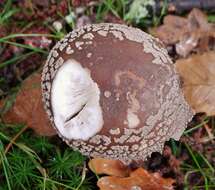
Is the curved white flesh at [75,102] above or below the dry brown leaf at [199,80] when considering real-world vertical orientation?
above

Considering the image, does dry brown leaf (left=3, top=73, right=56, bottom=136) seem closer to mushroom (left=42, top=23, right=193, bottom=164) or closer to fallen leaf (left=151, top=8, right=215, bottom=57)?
mushroom (left=42, top=23, right=193, bottom=164)

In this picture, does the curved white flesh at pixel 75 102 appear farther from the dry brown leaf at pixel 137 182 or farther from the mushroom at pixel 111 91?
the dry brown leaf at pixel 137 182

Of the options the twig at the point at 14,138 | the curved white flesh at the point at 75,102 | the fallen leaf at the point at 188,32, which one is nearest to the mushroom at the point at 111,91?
the curved white flesh at the point at 75,102

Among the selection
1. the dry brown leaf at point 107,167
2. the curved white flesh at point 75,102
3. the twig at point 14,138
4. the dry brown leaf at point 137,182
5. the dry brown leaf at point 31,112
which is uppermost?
the curved white flesh at point 75,102

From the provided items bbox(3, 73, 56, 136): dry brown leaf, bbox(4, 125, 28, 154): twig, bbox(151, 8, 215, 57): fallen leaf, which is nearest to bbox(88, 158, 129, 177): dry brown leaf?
bbox(3, 73, 56, 136): dry brown leaf

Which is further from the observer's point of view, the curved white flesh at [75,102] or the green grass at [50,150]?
the green grass at [50,150]

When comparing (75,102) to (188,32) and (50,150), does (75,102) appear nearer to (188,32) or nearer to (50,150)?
(50,150)

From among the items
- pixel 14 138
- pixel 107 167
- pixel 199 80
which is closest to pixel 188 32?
pixel 199 80

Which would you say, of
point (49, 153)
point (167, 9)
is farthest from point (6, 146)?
point (167, 9)
